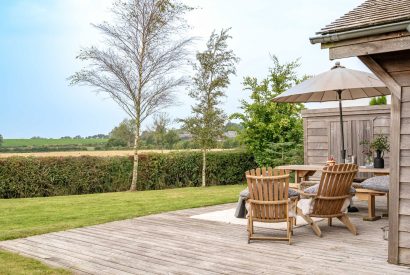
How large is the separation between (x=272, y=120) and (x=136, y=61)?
237 inches

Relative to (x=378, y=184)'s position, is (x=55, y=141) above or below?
above

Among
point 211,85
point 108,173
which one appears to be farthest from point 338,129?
point 108,173

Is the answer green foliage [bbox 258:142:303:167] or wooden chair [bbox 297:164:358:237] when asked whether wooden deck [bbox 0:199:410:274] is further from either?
green foliage [bbox 258:142:303:167]

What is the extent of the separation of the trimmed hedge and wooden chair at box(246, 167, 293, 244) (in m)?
11.6

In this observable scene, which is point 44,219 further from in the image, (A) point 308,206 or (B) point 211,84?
(B) point 211,84

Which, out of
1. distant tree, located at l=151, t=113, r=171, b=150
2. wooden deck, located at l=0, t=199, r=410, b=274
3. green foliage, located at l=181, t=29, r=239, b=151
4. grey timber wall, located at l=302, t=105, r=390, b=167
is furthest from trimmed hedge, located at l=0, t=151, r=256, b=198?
wooden deck, located at l=0, t=199, r=410, b=274

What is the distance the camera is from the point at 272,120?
1780 cm

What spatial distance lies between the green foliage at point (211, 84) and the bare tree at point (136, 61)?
1369 mm

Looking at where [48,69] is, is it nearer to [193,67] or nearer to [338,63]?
[193,67]

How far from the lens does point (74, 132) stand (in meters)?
22.6

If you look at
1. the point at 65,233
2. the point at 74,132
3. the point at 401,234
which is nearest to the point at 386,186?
the point at 401,234

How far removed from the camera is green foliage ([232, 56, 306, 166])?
17.5 m

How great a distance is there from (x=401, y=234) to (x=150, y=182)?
13773 millimetres

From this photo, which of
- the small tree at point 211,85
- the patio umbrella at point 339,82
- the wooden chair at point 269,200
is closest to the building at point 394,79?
the wooden chair at point 269,200
